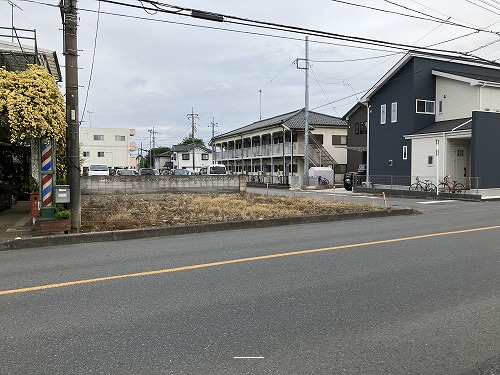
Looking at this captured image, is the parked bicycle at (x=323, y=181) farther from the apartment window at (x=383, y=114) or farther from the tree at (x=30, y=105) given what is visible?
the tree at (x=30, y=105)

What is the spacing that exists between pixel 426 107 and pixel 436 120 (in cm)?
118

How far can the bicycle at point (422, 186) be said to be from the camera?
23.3 metres

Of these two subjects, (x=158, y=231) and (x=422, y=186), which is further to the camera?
(x=422, y=186)

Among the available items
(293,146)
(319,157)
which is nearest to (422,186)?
(319,157)

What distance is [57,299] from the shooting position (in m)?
4.75

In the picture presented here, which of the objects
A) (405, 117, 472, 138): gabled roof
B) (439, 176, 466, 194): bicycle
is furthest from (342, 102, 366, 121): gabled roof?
(439, 176, 466, 194): bicycle

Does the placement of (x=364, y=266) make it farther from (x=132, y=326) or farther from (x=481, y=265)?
(x=132, y=326)

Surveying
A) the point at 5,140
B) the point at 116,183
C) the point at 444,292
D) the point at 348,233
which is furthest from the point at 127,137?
the point at 444,292

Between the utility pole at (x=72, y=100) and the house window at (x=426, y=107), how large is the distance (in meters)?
23.0

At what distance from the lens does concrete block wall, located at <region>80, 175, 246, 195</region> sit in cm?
2223

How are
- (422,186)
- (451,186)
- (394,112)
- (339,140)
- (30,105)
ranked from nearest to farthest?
(30,105) < (451,186) < (422,186) < (394,112) < (339,140)

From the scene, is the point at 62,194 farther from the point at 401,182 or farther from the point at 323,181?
the point at 323,181

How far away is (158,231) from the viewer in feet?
31.4

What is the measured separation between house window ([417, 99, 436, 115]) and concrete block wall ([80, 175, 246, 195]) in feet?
42.4
